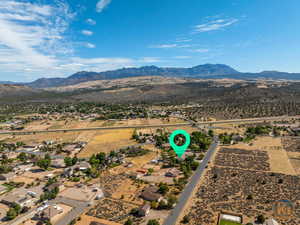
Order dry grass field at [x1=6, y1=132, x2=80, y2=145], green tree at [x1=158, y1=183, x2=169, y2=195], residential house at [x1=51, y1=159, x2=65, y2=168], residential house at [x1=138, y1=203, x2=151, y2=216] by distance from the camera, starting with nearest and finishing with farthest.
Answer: residential house at [x1=138, y1=203, x2=151, y2=216]
green tree at [x1=158, y1=183, x2=169, y2=195]
residential house at [x1=51, y1=159, x2=65, y2=168]
dry grass field at [x1=6, y1=132, x2=80, y2=145]

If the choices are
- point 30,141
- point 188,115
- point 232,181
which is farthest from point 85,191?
point 188,115

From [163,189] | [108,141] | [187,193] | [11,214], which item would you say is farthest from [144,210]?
[108,141]

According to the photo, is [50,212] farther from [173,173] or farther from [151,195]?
[173,173]

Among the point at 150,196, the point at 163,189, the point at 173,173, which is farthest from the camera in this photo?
the point at 173,173

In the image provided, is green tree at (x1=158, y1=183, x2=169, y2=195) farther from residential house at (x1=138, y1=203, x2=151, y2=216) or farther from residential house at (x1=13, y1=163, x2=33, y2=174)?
residential house at (x1=13, y1=163, x2=33, y2=174)

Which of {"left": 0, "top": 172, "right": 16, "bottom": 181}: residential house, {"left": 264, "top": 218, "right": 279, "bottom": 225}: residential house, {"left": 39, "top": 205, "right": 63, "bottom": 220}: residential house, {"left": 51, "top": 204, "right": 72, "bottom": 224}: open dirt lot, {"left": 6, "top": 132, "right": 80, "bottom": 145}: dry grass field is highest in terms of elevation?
{"left": 6, "top": 132, "right": 80, "bottom": 145}: dry grass field

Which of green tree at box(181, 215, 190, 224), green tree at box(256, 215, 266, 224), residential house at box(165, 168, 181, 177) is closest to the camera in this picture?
green tree at box(256, 215, 266, 224)

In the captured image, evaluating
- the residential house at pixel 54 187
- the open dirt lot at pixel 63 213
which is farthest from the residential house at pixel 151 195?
the residential house at pixel 54 187

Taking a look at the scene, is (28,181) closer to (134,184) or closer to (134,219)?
(134,184)

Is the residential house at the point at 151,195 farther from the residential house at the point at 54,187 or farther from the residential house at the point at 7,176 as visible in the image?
the residential house at the point at 7,176

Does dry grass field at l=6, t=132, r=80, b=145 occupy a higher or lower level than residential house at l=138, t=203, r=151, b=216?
higher

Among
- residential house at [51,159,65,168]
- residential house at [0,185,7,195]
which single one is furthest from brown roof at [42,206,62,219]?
residential house at [51,159,65,168]
